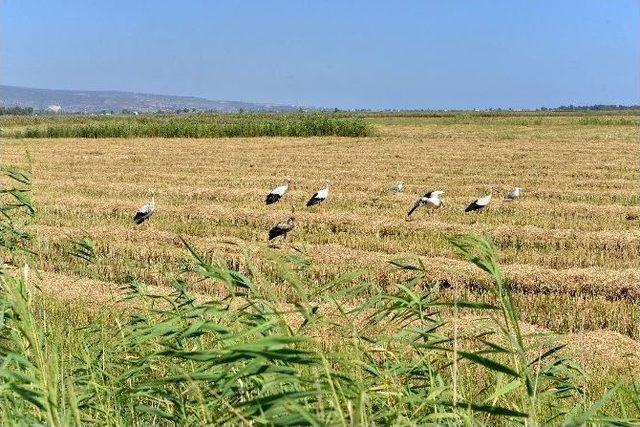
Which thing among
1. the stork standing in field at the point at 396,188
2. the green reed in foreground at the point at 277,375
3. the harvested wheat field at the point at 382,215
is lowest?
the harvested wheat field at the point at 382,215

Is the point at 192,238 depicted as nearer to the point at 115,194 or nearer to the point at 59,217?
the point at 59,217

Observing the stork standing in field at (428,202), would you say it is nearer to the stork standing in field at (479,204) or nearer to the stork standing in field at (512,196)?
the stork standing in field at (479,204)

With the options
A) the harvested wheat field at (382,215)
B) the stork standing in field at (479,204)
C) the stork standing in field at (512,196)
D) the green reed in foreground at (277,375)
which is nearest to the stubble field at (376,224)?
the harvested wheat field at (382,215)

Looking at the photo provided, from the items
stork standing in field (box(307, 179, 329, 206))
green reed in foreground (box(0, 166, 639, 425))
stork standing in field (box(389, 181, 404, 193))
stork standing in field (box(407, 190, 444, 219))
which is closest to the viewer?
green reed in foreground (box(0, 166, 639, 425))

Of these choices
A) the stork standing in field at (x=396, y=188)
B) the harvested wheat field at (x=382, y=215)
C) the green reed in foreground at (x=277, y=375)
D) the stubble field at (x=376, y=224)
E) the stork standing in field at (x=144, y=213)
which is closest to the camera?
the green reed in foreground at (x=277, y=375)

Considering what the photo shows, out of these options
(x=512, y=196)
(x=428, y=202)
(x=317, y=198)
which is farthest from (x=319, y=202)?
(x=512, y=196)

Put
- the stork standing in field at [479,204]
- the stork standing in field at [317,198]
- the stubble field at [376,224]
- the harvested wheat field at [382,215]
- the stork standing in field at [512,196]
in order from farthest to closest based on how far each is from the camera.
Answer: the stork standing in field at [512,196] → the stork standing in field at [317,198] → the stork standing in field at [479,204] → the harvested wheat field at [382,215] → the stubble field at [376,224]

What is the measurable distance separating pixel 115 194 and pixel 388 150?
14256 millimetres

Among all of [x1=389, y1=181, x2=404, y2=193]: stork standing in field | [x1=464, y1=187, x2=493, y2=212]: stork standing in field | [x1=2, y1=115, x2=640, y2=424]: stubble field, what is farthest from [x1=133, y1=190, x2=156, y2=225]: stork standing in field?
[x1=389, y1=181, x2=404, y2=193]: stork standing in field

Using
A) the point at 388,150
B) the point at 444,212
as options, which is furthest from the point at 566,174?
the point at 388,150

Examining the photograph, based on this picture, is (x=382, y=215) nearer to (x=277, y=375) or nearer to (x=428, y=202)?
(x=428, y=202)

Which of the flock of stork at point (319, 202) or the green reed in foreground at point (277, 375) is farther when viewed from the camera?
the flock of stork at point (319, 202)

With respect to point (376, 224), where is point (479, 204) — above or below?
above

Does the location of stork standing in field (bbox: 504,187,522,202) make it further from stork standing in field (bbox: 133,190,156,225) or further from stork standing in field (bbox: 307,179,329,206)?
stork standing in field (bbox: 133,190,156,225)
